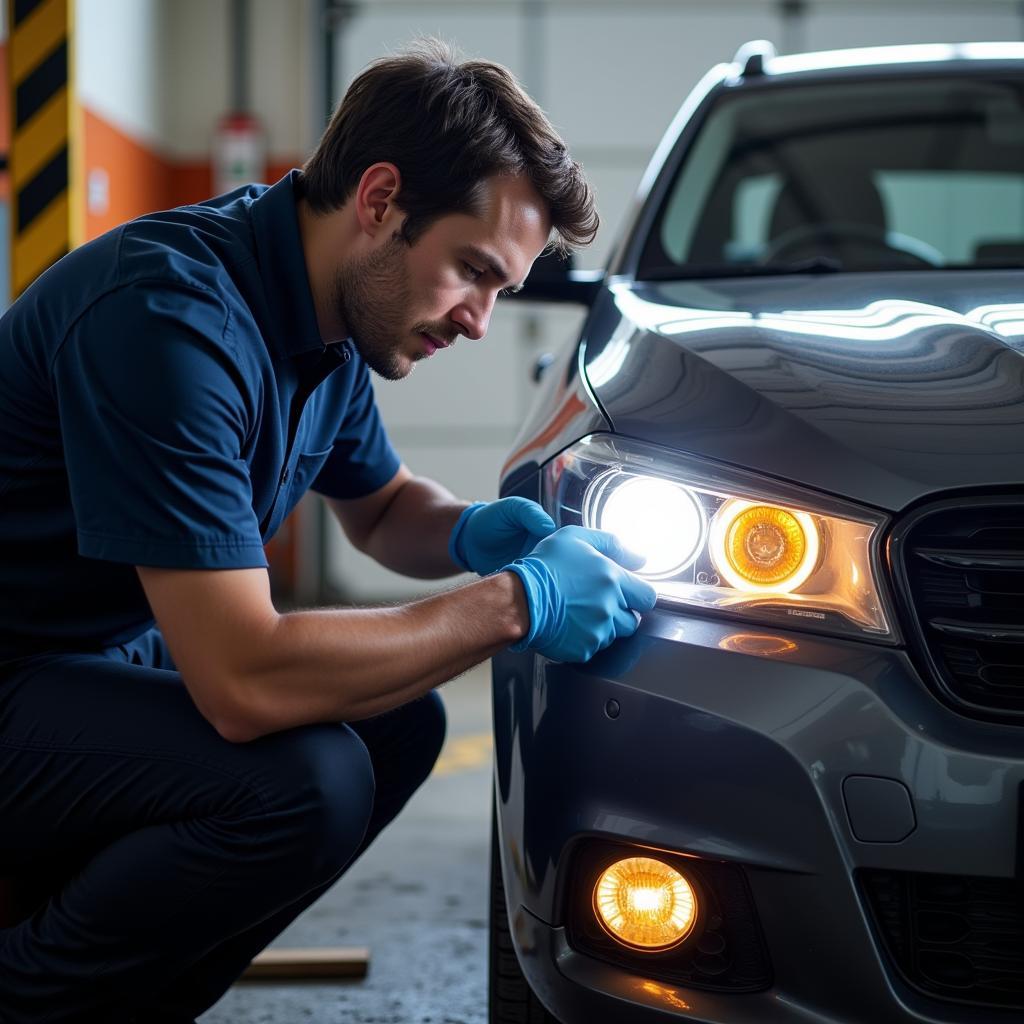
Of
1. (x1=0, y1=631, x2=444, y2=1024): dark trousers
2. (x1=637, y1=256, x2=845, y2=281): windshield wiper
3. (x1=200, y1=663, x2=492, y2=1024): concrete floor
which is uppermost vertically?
(x1=637, y1=256, x2=845, y2=281): windshield wiper

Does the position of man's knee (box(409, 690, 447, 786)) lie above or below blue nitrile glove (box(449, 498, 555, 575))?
below

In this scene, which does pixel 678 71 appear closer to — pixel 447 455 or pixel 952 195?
pixel 447 455

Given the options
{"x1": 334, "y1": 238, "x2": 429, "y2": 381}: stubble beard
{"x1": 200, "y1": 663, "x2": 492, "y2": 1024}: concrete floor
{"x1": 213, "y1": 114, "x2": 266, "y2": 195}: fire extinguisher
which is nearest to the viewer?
{"x1": 334, "y1": 238, "x2": 429, "y2": 381}: stubble beard

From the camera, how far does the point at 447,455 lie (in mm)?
6984

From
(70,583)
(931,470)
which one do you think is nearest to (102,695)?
(70,583)

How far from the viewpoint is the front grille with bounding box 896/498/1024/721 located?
1.14 metres

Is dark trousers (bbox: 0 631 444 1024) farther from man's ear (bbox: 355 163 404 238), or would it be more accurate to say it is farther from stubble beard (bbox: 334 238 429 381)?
man's ear (bbox: 355 163 404 238)

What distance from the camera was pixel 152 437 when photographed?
4.19 ft

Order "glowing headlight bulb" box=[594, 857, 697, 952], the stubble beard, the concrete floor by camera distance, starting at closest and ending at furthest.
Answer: "glowing headlight bulb" box=[594, 857, 697, 952] → the stubble beard → the concrete floor

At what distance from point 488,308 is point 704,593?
509 millimetres

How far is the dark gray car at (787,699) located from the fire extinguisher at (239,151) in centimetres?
594

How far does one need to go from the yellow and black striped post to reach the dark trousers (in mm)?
1200

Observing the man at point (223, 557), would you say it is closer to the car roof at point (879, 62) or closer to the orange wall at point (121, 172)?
the car roof at point (879, 62)

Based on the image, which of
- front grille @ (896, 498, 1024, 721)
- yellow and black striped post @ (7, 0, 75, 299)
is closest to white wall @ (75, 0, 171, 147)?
yellow and black striped post @ (7, 0, 75, 299)
